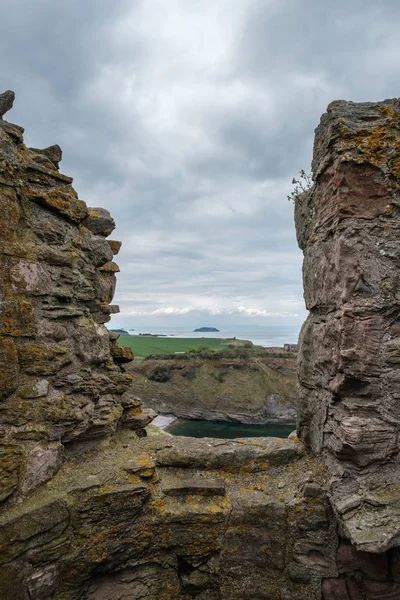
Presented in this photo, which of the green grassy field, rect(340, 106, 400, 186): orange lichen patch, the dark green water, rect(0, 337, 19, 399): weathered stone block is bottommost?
the dark green water

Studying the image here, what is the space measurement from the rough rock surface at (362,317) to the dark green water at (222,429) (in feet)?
66.5

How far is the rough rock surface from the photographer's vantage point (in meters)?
3.55

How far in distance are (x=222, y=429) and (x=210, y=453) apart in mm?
21736

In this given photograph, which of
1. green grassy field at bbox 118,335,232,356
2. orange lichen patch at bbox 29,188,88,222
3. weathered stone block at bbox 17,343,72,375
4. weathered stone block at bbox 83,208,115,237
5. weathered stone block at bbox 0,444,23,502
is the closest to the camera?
weathered stone block at bbox 0,444,23,502

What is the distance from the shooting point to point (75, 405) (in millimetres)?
4051

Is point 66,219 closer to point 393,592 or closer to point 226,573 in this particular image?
point 226,573

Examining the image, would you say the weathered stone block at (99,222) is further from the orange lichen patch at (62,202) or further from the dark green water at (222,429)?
the dark green water at (222,429)

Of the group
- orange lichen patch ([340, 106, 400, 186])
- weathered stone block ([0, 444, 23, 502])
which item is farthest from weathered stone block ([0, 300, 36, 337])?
orange lichen patch ([340, 106, 400, 186])

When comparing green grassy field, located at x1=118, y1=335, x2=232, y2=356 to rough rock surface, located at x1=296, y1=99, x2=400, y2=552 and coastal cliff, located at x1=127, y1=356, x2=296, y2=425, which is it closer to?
coastal cliff, located at x1=127, y1=356, x2=296, y2=425

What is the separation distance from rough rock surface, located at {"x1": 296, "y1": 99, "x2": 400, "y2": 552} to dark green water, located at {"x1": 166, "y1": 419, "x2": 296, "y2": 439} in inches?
798

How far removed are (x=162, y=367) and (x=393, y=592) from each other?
24.1 m

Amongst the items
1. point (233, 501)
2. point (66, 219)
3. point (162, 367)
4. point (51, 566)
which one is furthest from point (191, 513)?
point (162, 367)

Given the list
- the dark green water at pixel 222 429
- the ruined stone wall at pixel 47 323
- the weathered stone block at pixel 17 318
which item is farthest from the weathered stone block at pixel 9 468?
the dark green water at pixel 222 429

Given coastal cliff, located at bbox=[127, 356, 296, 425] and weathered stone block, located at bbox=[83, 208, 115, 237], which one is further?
coastal cliff, located at bbox=[127, 356, 296, 425]
